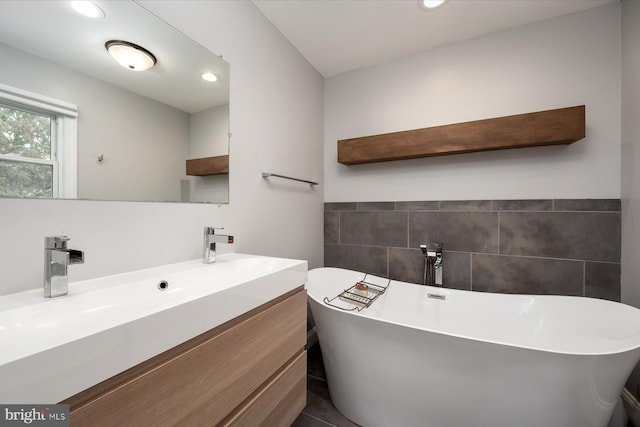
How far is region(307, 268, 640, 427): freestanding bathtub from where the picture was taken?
95cm

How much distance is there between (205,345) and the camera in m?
0.67

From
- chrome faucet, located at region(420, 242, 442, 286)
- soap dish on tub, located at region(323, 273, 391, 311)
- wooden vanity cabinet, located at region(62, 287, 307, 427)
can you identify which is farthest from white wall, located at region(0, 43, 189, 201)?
chrome faucet, located at region(420, 242, 442, 286)

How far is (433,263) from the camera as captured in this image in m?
1.87

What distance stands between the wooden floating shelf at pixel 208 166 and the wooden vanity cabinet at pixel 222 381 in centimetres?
73

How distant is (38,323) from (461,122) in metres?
2.30

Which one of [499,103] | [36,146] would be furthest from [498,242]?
[36,146]

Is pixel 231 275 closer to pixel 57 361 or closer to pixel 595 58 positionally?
pixel 57 361

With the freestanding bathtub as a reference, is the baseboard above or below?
below

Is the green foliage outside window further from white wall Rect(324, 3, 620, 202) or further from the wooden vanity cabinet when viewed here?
white wall Rect(324, 3, 620, 202)

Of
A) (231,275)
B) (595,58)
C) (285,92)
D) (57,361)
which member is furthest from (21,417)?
(595,58)

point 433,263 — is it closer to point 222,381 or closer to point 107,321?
point 222,381

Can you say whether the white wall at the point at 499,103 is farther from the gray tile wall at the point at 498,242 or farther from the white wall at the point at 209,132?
the white wall at the point at 209,132

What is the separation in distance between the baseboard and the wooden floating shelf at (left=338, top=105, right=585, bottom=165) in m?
1.45

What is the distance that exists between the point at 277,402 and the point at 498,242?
5.67 feet
